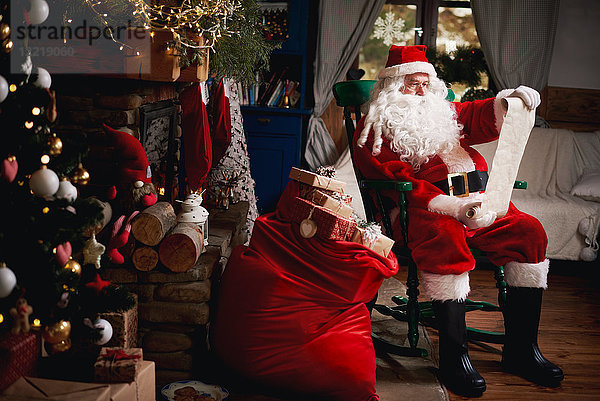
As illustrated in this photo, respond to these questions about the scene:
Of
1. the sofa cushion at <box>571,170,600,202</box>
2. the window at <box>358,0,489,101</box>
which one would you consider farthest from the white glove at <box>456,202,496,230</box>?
the window at <box>358,0,489,101</box>

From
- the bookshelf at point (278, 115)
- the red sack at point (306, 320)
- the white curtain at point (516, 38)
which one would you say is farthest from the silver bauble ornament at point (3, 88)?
the white curtain at point (516, 38)

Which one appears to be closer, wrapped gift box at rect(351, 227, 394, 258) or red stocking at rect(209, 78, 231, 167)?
wrapped gift box at rect(351, 227, 394, 258)

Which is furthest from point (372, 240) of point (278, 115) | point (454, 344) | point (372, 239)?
point (278, 115)

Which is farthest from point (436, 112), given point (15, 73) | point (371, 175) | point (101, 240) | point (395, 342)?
point (15, 73)

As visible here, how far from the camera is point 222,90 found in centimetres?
330

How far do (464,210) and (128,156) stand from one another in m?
1.34

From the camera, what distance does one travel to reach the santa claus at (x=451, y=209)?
8.07ft

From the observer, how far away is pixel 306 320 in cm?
224

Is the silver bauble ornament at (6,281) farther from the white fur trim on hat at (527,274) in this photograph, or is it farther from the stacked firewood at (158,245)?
the white fur trim on hat at (527,274)

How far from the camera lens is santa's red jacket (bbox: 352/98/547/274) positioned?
248 cm

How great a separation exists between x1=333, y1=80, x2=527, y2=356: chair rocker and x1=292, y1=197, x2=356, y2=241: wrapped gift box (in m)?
0.37

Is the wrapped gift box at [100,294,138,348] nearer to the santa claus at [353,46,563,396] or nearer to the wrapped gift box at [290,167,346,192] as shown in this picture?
the wrapped gift box at [290,167,346,192]

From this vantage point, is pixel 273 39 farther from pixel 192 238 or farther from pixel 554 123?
pixel 192 238

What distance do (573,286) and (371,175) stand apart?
193 cm
